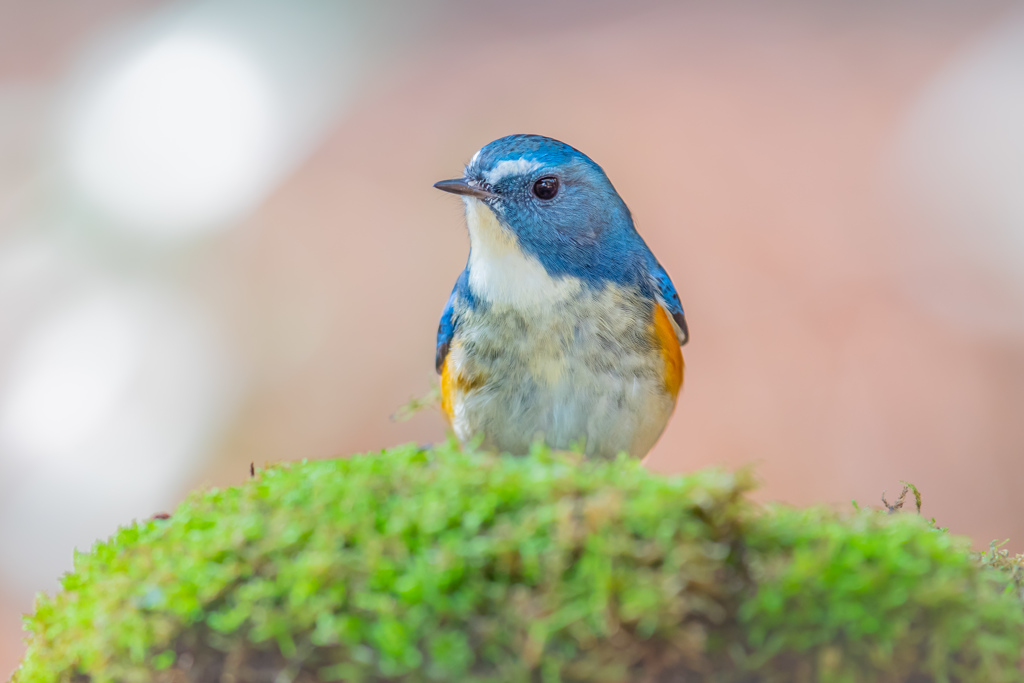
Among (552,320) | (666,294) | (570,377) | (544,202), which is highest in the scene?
(544,202)

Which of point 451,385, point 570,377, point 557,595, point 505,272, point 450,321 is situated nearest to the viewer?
point 557,595

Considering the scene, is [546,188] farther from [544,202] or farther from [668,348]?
[668,348]

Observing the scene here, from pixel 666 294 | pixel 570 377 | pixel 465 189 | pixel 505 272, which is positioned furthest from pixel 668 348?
pixel 465 189

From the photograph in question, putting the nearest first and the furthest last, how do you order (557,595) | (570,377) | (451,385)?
(557,595) < (570,377) < (451,385)

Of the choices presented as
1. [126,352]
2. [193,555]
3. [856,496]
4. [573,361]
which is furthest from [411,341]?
[193,555]

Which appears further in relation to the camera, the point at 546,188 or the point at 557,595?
the point at 546,188

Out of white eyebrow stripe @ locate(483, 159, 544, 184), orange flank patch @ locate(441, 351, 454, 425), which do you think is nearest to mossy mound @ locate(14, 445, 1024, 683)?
orange flank patch @ locate(441, 351, 454, 425)

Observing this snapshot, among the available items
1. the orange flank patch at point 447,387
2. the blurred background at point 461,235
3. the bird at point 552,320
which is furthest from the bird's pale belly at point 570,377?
the blurred background at point 461,235

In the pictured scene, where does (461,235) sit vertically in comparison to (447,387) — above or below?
A: above
